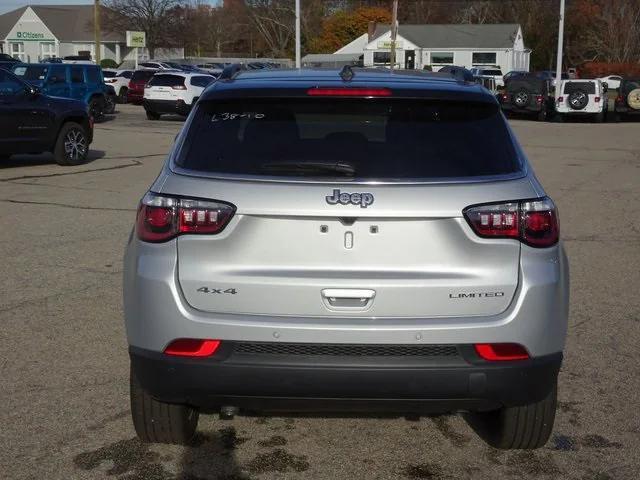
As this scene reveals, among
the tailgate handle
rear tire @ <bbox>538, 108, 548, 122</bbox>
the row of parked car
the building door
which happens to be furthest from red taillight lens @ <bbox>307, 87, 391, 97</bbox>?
the building door

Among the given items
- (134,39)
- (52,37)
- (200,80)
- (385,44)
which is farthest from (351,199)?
(52,37)

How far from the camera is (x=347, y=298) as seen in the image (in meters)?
3.59

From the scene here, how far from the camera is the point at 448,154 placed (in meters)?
3.84

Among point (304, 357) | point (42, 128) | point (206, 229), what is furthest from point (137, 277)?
point (42, 128)

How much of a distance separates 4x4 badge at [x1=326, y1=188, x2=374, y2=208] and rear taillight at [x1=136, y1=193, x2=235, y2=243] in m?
0.40

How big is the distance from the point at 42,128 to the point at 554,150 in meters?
12.0

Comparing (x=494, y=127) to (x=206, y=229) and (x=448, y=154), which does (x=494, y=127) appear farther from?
(x=206, y=229)

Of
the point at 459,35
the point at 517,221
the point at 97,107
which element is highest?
the point at 459,35

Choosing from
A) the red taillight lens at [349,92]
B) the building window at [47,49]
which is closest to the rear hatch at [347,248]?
the red taillight lens at [349,92]

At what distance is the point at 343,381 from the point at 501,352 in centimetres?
66

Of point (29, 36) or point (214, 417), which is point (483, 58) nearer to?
point (29, 36)

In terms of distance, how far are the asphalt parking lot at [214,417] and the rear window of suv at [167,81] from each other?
66.9 ft

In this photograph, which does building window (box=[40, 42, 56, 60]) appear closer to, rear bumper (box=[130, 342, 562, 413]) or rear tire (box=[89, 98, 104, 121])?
rear tire (box=[89, 98, 104, 121])

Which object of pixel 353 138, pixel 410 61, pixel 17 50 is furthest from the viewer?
pixel 17 50
